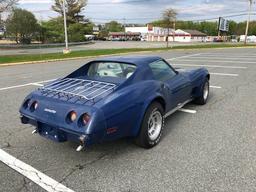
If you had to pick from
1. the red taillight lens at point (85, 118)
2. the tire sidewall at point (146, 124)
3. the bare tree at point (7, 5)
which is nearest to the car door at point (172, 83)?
the tire sidewall at point (146, 124)

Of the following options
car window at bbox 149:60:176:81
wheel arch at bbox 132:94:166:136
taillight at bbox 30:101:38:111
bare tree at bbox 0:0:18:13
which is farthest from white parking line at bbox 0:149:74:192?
bare tree at bbox 0:0:18:13

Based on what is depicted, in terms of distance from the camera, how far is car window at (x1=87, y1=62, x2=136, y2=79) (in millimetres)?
4418

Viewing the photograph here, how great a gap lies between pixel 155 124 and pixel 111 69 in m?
1.16

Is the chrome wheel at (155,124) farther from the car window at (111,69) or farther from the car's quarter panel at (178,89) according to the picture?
the car window at (111,69)

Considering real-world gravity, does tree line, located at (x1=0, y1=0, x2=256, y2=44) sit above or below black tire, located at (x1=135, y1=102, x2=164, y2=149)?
above

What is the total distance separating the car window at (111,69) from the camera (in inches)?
174

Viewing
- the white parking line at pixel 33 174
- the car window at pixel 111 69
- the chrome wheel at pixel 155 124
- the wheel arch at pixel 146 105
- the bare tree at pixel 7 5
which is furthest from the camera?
the bare tree at pixel 7 5

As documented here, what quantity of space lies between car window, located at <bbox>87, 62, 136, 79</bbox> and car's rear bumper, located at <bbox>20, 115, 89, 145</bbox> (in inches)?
51.3

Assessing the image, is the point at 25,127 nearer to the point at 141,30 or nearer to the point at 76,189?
the point at 76,189

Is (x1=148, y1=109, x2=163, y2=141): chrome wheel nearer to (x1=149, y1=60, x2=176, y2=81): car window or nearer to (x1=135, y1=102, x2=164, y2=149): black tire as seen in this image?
(x1=135, y1=102, x2=164, y2=149): black tire

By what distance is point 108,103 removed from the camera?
3.46 metres

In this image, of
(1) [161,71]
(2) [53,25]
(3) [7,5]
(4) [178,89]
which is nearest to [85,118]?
(1) [161,71]

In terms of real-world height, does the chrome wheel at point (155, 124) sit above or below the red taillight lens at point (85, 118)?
below

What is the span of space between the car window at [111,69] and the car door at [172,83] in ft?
1.48
